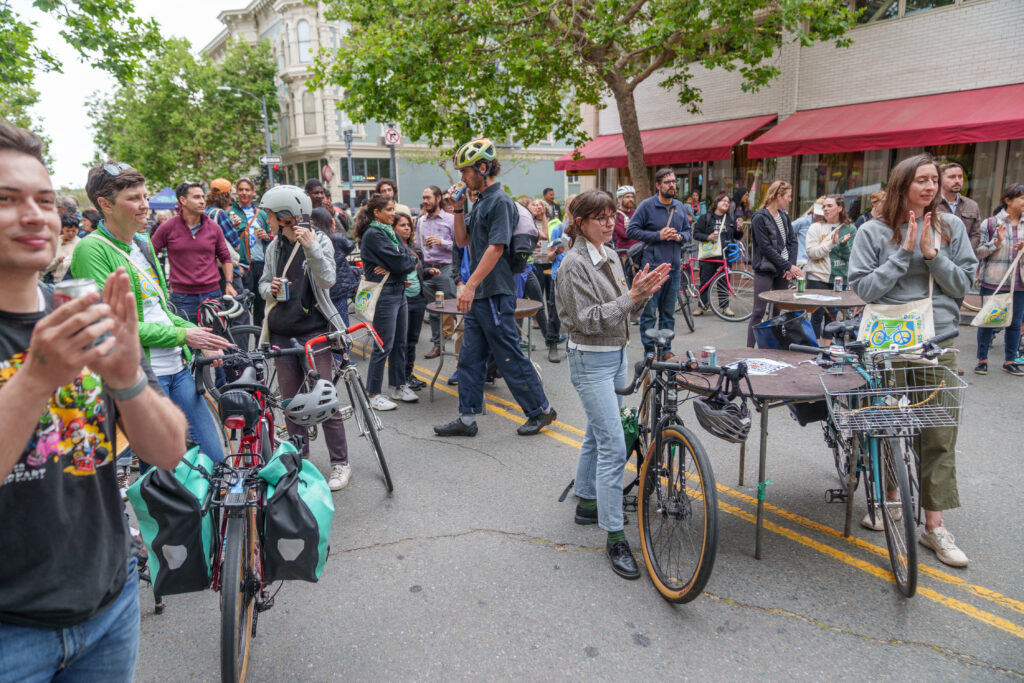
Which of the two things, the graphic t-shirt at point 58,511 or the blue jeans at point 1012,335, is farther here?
the blue jeans at point 1012,335

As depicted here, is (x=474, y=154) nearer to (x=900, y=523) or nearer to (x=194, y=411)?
(x=194, y=411)

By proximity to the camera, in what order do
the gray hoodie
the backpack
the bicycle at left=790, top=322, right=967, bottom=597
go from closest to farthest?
1. the bicycle at left=790, top=322, right=967, bottom=597
2. the gray hoodie
3. the backpack

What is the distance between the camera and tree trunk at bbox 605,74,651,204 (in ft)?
44.1

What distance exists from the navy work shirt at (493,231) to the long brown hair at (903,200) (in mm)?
2632

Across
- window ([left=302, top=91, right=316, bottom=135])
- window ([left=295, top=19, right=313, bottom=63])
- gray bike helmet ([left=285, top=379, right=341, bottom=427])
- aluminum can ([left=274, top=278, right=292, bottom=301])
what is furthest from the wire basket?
window ([left=295, top=19, right=313, bottom=63])

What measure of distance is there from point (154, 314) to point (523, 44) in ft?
35.2

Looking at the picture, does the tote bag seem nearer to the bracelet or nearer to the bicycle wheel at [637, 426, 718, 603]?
the bicycle wheel at [637, 426, 718, 603]

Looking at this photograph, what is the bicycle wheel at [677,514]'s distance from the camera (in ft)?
10.1

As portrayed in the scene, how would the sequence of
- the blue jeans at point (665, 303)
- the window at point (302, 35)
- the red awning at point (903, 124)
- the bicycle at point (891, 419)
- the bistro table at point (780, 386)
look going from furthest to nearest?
the window at point (302, 35)
the red awning at point (903, 124)
the blue jeans at point (665, 303)
the bistro table at point (780, 386)
the bicycle at point (891, 419)

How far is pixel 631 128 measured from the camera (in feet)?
45.2

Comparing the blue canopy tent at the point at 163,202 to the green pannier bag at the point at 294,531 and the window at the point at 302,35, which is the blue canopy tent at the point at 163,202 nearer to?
the green pannier bag at the point at 294,531

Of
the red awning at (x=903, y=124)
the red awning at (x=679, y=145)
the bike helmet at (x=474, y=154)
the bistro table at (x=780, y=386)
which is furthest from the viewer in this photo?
the red awning at (x=679, y=145)

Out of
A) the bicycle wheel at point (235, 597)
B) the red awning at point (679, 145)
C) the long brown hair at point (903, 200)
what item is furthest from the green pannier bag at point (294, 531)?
the red awning at point (679, 145)

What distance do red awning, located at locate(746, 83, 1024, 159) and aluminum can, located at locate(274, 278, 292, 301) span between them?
37.9 ft
